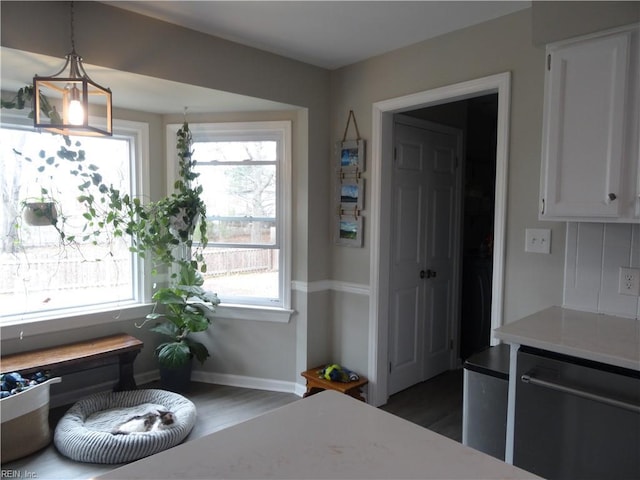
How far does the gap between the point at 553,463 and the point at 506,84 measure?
1790 millimetres

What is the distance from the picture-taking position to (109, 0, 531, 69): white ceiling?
7.41 feet

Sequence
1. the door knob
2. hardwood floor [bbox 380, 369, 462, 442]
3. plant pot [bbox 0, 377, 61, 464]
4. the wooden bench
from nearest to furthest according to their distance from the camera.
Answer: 1. plant pot [bbox 0, 377, 61, 464]
2. the wooden bench
3. hardwood floor [bbox 380, 369, 462, 442]
4. the door knob

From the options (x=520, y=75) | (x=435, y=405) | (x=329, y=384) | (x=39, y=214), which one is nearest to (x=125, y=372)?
(x=39, y=214)

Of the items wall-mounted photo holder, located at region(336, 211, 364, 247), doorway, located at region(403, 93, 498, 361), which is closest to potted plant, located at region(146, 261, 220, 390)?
wall-mounted photo holder, located at region(336, 211, 364, 247)

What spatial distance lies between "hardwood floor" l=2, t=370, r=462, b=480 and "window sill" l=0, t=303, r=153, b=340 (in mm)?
570

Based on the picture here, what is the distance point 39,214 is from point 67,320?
76 cm

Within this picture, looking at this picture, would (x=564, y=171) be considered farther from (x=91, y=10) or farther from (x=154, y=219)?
(x=154, y=219)

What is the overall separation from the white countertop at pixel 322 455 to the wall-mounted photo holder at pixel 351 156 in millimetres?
2325

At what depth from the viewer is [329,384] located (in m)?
3.04

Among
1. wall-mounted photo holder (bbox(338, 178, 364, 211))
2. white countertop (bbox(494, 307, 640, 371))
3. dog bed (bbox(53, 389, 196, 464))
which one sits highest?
wall-mounted photo holder (bbox(338, 178, 364, 211))

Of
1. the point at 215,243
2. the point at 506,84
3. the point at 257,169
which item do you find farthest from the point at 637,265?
the point at 215,243

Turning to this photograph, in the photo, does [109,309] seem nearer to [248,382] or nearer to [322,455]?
[248,382]

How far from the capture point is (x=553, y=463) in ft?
5.28

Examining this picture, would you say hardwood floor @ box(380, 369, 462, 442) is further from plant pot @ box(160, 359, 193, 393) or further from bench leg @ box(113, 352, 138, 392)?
bench leg @ box(113, 352, 138, 392)
